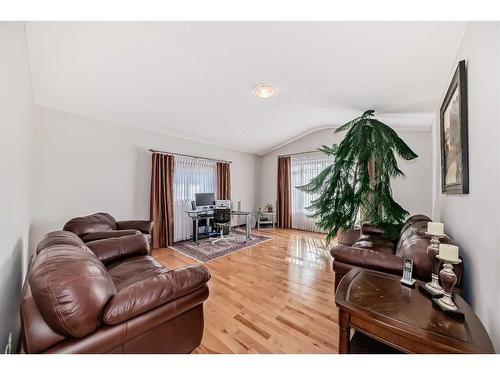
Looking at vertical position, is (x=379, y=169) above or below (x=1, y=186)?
above

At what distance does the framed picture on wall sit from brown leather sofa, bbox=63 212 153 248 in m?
3.02

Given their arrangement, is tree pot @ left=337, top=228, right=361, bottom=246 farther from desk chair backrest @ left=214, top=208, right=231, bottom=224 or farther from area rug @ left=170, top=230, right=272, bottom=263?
desk chair backrest @ left=214, top=208, right=231, bottom=224

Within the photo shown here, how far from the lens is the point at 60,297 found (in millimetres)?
797

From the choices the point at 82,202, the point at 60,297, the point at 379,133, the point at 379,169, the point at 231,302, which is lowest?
the point at 231,302

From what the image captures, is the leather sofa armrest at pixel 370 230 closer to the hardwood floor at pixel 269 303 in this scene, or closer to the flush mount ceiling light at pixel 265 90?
the hardwood floor at pixel 269 303

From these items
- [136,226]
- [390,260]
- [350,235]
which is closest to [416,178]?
[350,235]

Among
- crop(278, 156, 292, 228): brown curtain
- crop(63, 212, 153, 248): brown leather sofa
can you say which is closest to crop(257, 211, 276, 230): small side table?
crop(278, 156, 292, 228): brown curtain

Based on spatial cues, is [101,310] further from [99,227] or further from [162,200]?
[162,200]

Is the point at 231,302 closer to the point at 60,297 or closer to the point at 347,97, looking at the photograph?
the point at 60,297

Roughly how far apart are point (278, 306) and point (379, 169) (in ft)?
7.63

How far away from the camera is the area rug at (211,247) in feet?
10.7

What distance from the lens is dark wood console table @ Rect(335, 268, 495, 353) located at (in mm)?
727

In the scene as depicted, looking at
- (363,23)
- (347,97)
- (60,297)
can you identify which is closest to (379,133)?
(347,97)

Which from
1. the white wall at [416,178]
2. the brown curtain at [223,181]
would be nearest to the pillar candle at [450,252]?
the white wall at [416,178]
